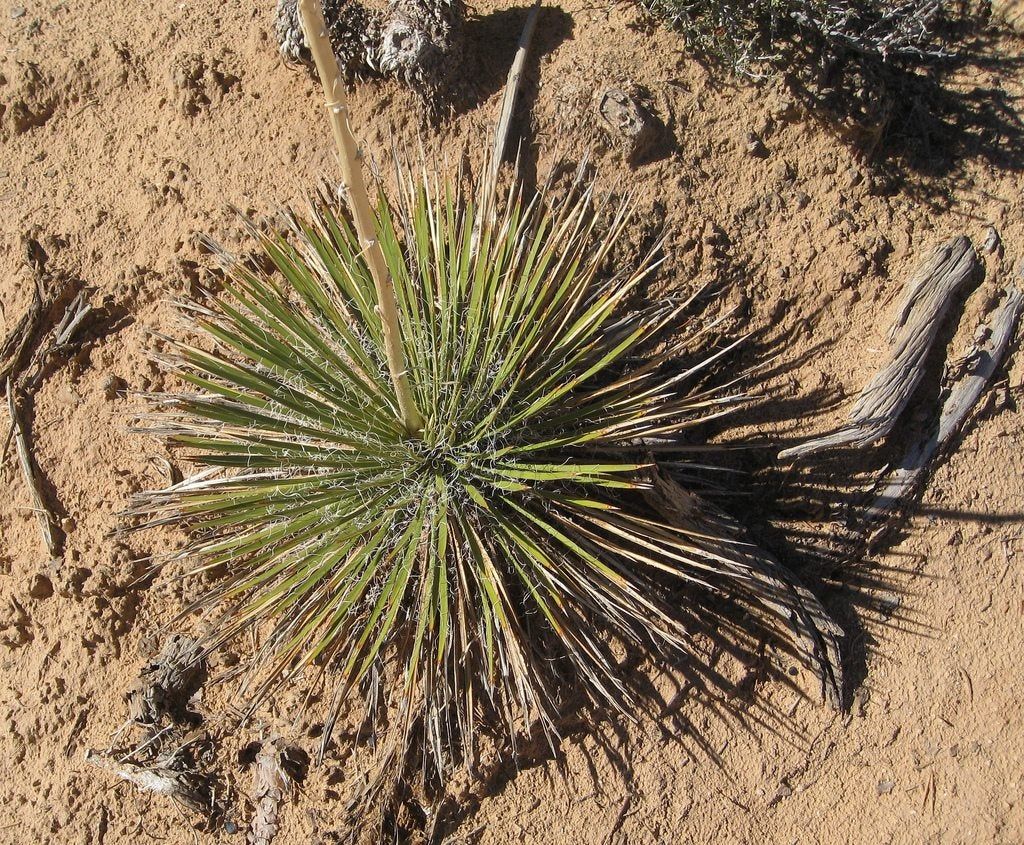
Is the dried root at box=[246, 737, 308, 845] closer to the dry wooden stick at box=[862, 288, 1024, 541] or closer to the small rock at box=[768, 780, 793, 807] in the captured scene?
the small rock at box=[768, 780, 793, 807]

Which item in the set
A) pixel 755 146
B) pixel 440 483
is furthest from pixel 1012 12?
pixel 440 483

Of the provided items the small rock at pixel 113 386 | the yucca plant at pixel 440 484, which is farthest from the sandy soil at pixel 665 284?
the yucca plant at pixel 440 484

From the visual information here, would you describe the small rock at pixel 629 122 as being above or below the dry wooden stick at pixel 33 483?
above

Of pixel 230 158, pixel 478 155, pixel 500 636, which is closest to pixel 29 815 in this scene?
pixel 500 636

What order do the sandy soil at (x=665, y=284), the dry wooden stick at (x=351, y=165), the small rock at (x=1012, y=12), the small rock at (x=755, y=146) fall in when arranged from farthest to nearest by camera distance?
the small rock at (x=1012, y=12)
the small rock at (x=755, y=146)
the sandy soil at (x=665, y=284)
the dry wooden stick at (x=351, y=165)

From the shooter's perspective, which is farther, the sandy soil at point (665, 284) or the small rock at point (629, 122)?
the small rock at point (629, 122)

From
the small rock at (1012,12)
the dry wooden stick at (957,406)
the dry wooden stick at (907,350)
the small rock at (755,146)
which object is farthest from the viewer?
the small rock at (1012,12)

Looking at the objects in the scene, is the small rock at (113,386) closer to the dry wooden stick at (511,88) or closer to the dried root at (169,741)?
the dried root at (169,741)

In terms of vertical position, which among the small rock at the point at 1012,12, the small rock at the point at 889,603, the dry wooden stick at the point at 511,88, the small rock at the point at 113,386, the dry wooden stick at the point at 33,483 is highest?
the dry wooden stick at the point at 511,88

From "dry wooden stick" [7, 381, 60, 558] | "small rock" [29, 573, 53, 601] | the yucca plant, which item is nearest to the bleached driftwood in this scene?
the yucca plant
